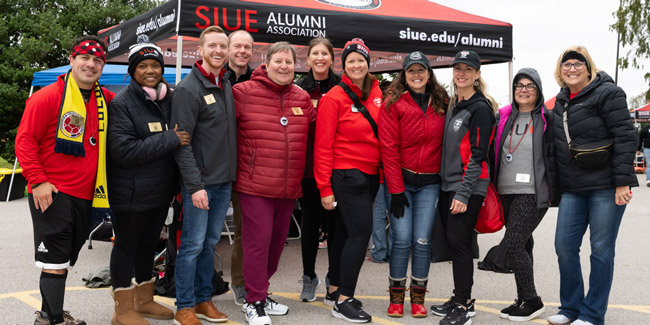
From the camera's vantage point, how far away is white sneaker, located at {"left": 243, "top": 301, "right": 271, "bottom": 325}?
362 centimetres

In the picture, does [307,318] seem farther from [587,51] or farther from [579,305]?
[587,51]

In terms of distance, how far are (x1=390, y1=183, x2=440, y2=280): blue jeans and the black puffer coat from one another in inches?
35.2

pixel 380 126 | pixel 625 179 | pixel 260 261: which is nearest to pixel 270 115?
pixel 380 126

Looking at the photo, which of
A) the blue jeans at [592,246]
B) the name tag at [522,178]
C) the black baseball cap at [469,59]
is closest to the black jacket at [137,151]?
the black baseball cap at [469,59]

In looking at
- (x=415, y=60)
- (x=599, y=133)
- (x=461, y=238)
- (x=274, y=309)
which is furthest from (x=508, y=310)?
(x=415, y=60)

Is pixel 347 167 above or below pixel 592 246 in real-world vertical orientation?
above

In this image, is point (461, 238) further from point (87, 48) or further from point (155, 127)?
point (87, 48)

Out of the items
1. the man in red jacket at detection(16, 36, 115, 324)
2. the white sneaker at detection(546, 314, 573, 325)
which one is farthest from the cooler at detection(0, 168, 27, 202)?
the white sneaker at detection(546, 314, 573, 325)

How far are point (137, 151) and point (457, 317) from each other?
7.97ft

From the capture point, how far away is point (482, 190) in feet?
11.9

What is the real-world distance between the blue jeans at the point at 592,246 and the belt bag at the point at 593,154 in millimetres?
201

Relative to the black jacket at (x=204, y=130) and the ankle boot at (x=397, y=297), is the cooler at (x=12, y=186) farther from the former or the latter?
the ankle boot at (x=397, y=297)

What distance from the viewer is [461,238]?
145 inches

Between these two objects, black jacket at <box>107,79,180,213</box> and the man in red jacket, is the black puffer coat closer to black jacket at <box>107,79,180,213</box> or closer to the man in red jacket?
black jacket at <box>107,79,180,213</box>
